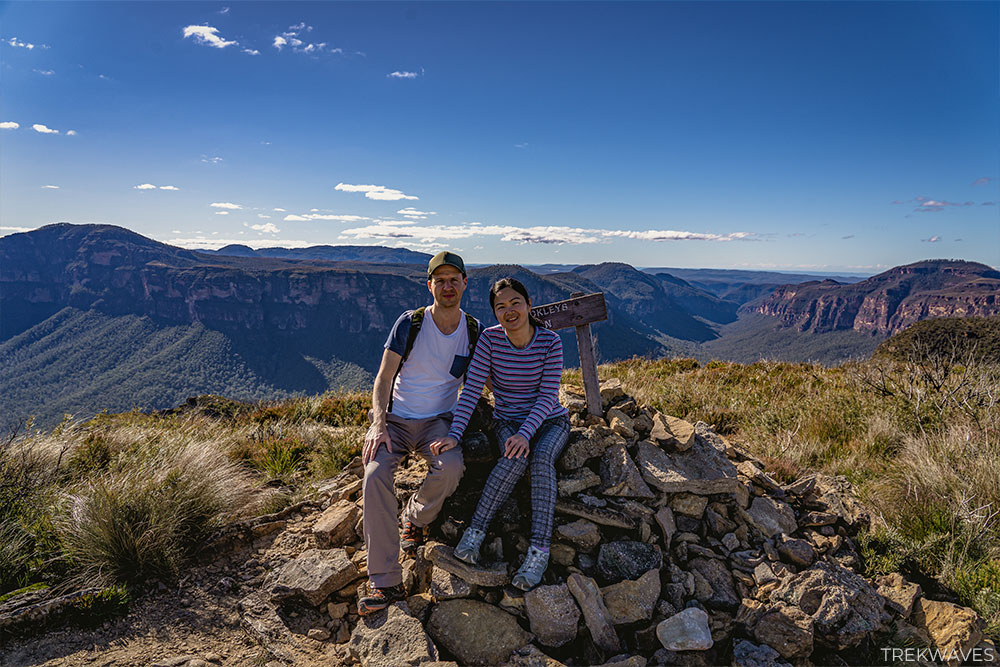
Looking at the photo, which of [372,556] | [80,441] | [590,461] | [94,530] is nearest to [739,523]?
[590,461]

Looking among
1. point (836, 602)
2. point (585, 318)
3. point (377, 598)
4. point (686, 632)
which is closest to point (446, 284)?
point (585, 318)

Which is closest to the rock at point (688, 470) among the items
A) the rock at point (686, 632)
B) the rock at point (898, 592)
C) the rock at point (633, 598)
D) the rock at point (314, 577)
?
the rock at point (633, 598)

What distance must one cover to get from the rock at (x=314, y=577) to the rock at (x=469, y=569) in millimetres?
781

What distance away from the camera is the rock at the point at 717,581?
3621 millimetres

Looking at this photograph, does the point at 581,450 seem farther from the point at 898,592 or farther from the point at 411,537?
the point at 898,592

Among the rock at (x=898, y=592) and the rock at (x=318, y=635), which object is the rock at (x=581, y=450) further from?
the rock at (x=898, y=592)

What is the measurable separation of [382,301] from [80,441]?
13797 cm

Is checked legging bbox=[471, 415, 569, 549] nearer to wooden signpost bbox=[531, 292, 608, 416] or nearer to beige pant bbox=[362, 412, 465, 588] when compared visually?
beige pant bbox=[362, 412, 465, 588]

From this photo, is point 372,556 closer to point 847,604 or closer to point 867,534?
point 847,604

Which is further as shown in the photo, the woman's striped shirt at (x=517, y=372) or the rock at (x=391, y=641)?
the woman's striped shirt at (x=517, y=372)

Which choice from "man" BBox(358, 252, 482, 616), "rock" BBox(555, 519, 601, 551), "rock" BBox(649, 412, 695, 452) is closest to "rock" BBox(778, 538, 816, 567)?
"rock" BBox(649, 412, 695, 452)

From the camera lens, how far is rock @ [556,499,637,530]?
3934 millimetres

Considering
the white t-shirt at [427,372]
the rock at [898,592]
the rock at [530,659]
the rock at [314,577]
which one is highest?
the white t-shirt at [427,372]

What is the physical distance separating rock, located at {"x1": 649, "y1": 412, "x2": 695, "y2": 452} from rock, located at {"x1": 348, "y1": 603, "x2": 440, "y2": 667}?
2733 mm
